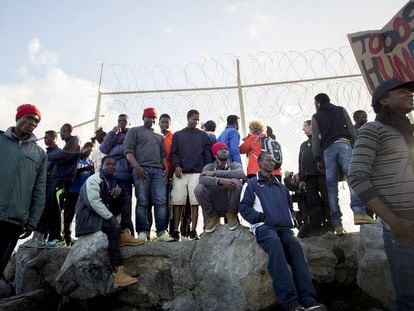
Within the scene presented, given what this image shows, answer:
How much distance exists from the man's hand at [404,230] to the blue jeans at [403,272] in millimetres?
58

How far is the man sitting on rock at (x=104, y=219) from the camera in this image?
4293 millimetres

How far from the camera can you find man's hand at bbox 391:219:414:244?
6.07ft

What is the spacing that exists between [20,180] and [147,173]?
188 centimetres

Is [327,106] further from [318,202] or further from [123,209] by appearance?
[123,209]

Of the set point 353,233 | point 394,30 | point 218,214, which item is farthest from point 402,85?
point 353,233

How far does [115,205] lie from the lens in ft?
15.4

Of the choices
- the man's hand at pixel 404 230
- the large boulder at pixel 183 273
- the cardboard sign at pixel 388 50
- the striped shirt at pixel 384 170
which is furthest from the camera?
the large boulder at pixel 183 273

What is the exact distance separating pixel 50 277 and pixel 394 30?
4934mm

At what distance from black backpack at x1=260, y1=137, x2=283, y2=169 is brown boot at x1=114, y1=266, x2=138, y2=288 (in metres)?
2.47

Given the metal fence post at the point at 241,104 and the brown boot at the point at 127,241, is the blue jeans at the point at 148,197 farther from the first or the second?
the metal fence post at the point at 241,104

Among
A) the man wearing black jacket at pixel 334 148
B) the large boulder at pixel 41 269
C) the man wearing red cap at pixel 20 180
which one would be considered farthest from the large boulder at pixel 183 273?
the man wearing black jacket at pixel 334 148

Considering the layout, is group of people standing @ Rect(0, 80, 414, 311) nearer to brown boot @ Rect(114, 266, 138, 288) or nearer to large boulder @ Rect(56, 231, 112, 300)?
brown boot @ Rect(114, 266, 138, 288)

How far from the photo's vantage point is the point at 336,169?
471 centimetres

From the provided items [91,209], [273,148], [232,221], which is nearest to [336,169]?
[273,148]
